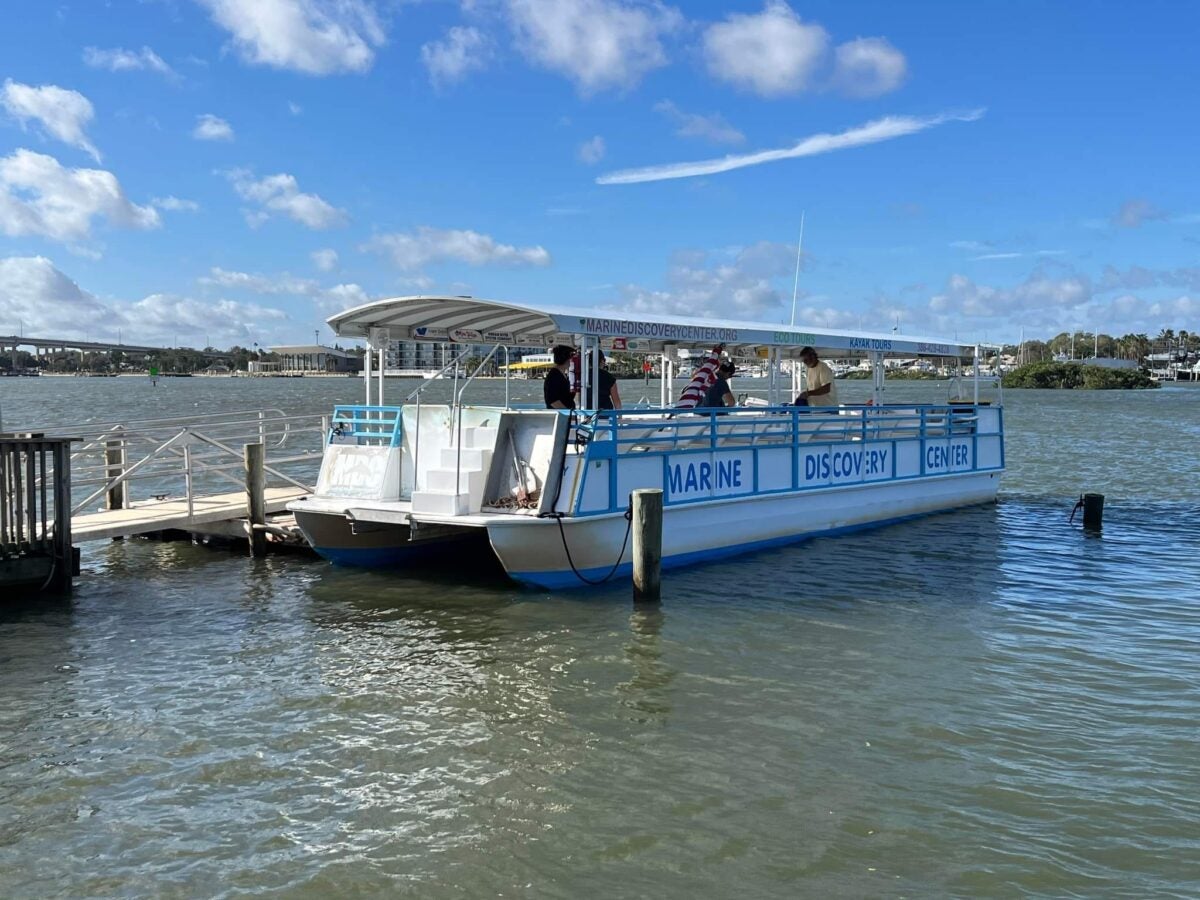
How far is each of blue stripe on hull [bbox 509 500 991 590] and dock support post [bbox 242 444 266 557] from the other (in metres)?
4.57

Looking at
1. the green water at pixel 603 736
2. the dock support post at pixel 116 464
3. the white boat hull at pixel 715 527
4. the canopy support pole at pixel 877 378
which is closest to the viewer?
the green water at pixel 603 736

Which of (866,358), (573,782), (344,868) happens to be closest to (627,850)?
(573,782)

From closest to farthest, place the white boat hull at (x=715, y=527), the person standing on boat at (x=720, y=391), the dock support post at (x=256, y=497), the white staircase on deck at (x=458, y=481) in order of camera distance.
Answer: the white staircase on deck at (x=458, y=481), the white boat hull at (x=715, y=527), the dock support post at (x=256, y=497), the person standing on boat at (x=720, y=391)

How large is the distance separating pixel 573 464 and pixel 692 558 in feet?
9.12

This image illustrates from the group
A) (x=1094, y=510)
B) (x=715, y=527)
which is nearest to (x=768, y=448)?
(x=715, y=527)

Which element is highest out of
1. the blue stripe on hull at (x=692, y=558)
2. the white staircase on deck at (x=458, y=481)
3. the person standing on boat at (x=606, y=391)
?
the person standing on boat at (x=606, y=391)

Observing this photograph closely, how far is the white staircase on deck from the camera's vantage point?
452 inches

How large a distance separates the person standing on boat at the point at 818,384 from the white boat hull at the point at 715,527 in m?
1.44

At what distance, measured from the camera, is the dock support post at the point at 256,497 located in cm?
1412

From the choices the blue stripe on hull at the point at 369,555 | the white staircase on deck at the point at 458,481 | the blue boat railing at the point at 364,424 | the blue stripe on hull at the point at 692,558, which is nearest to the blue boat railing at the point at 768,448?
the blue stripe on hull at the point at 692,558

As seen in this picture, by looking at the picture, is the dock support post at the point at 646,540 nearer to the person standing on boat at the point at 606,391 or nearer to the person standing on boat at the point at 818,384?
the person standing on boat at the point at 606,391

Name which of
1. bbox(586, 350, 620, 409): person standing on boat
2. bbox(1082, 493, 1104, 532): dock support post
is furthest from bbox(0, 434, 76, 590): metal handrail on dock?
bbox(1082, 493, 1104, 532): dock support post

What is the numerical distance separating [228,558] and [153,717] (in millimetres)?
6902

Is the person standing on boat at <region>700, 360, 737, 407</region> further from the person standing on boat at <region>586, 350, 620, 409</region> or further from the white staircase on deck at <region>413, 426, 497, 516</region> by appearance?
the white staircase on deck at <region>413, 426, 497, 516</region>
